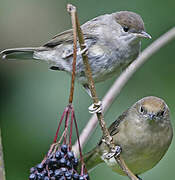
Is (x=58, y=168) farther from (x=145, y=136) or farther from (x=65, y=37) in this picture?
(x=65, y=37)

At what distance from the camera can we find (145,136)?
3.74 meters

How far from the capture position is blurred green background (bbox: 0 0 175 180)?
3980mm

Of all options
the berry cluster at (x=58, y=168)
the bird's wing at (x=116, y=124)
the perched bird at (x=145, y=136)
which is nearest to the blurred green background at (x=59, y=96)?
the bird's wing at (x=116, y=124)

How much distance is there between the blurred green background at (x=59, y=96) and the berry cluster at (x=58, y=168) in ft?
4.28

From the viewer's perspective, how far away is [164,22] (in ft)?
14.0

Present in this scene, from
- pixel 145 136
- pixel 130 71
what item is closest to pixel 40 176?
pixel 145 136

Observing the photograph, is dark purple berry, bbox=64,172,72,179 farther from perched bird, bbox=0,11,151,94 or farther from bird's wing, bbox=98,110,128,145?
bird's wing, bbox=98,110,128,145

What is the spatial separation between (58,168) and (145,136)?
1283 millimetres

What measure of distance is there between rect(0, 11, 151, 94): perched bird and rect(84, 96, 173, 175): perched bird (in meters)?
0.40

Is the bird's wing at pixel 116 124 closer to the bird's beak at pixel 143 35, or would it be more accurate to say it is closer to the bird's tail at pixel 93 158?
the bird's tail at pixel 93 158

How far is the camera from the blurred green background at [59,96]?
3980 mm

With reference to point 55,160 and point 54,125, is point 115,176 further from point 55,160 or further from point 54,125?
point 55,160

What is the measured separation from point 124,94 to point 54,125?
0.67 m

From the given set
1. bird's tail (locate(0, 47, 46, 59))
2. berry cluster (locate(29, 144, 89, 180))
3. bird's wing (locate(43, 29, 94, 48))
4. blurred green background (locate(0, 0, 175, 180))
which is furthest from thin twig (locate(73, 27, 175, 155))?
berry cluster (locate(29, 144, 89, 180))
